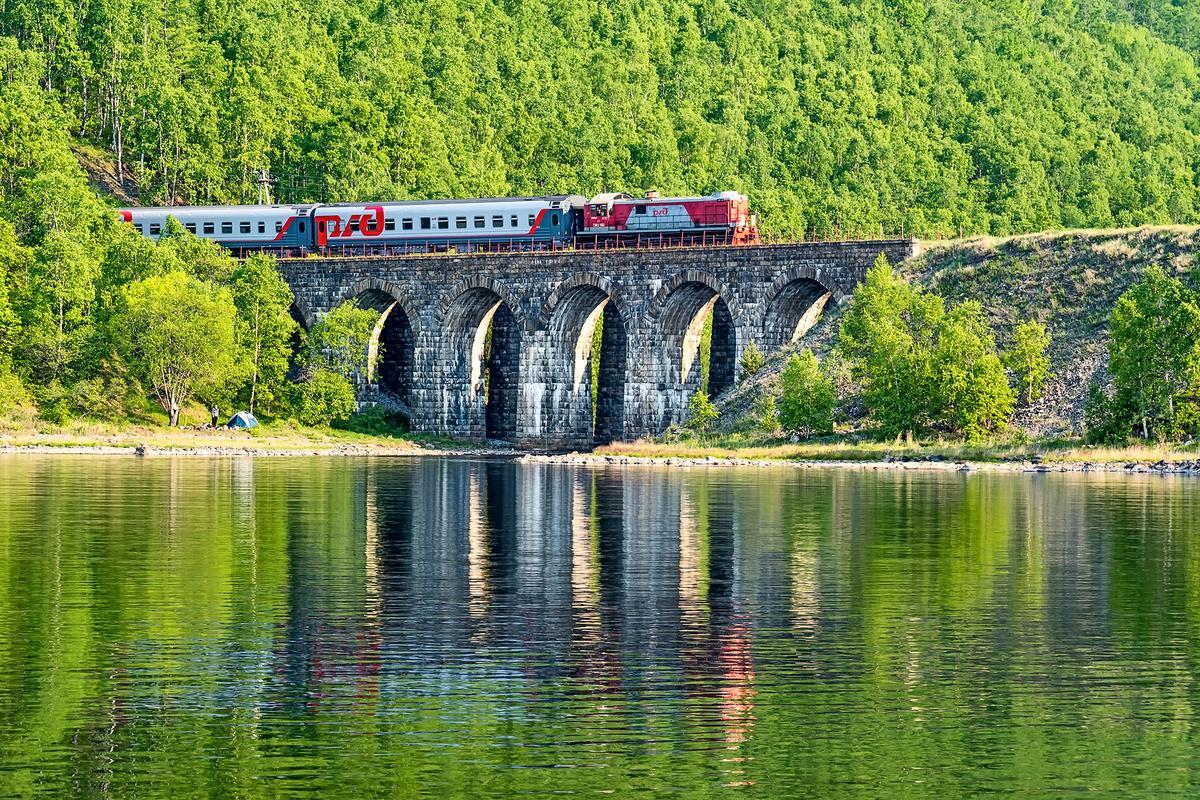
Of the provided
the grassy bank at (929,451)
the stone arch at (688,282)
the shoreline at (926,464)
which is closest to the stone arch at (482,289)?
the stone arch at (688,282)

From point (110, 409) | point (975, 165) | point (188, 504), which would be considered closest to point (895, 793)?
point (188, 504)

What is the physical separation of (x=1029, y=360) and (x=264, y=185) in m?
66.3

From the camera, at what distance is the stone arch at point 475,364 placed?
113500 millimetres

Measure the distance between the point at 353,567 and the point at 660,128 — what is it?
137 meters

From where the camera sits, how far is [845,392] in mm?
94562

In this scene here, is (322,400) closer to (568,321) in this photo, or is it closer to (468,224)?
(468,224)

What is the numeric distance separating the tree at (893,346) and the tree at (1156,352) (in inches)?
355

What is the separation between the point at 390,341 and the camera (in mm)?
122438

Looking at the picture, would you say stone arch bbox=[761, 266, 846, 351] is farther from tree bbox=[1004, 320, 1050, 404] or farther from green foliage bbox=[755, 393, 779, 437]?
tree bbox=[1004, 320, 1050, 404]

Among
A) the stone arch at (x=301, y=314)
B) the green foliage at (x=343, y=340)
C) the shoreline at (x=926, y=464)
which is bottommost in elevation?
the shoreline at (x=926, y=464)

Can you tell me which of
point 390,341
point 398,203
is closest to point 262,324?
point 398,203

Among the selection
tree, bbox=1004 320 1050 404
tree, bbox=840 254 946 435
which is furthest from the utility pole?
tree, bbox=1004 320 1050 404

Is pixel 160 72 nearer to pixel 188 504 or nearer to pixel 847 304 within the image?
pixel 847 304

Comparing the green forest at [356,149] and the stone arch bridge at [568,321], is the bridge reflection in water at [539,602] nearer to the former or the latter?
the stone arch bridge at [568,321]
